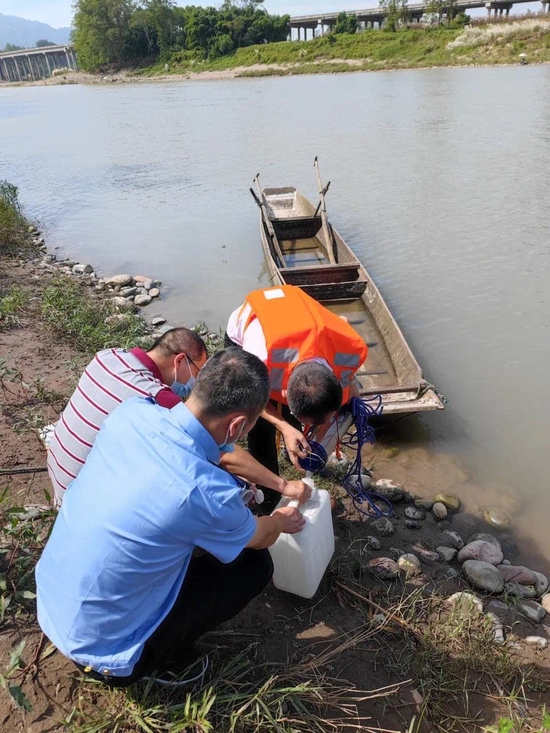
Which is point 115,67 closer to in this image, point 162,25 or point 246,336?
point 162,25

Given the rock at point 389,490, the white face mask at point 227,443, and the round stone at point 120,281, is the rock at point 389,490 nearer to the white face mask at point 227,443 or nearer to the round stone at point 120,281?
the white face mask at point 227,443

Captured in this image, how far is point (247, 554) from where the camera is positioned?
2.28 m

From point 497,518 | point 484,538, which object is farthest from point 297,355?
point 497,518

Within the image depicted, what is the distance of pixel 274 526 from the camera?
2.15 metres

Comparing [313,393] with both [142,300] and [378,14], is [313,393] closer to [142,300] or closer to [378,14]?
[142,300]

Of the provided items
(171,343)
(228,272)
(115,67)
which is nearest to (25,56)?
(115,67)

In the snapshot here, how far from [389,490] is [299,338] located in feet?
6.52

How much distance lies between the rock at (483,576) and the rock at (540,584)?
29 centimetres

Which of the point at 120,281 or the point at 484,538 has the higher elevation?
the point at 120,281

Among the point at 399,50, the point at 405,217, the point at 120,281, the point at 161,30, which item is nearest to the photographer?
the point at 120,281

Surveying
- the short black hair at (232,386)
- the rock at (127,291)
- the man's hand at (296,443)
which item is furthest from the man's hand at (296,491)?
the rock at (127,291)

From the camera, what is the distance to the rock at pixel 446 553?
3551 millimetres

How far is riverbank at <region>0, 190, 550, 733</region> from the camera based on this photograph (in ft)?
6.86

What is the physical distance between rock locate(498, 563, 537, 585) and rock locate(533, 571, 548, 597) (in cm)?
3
